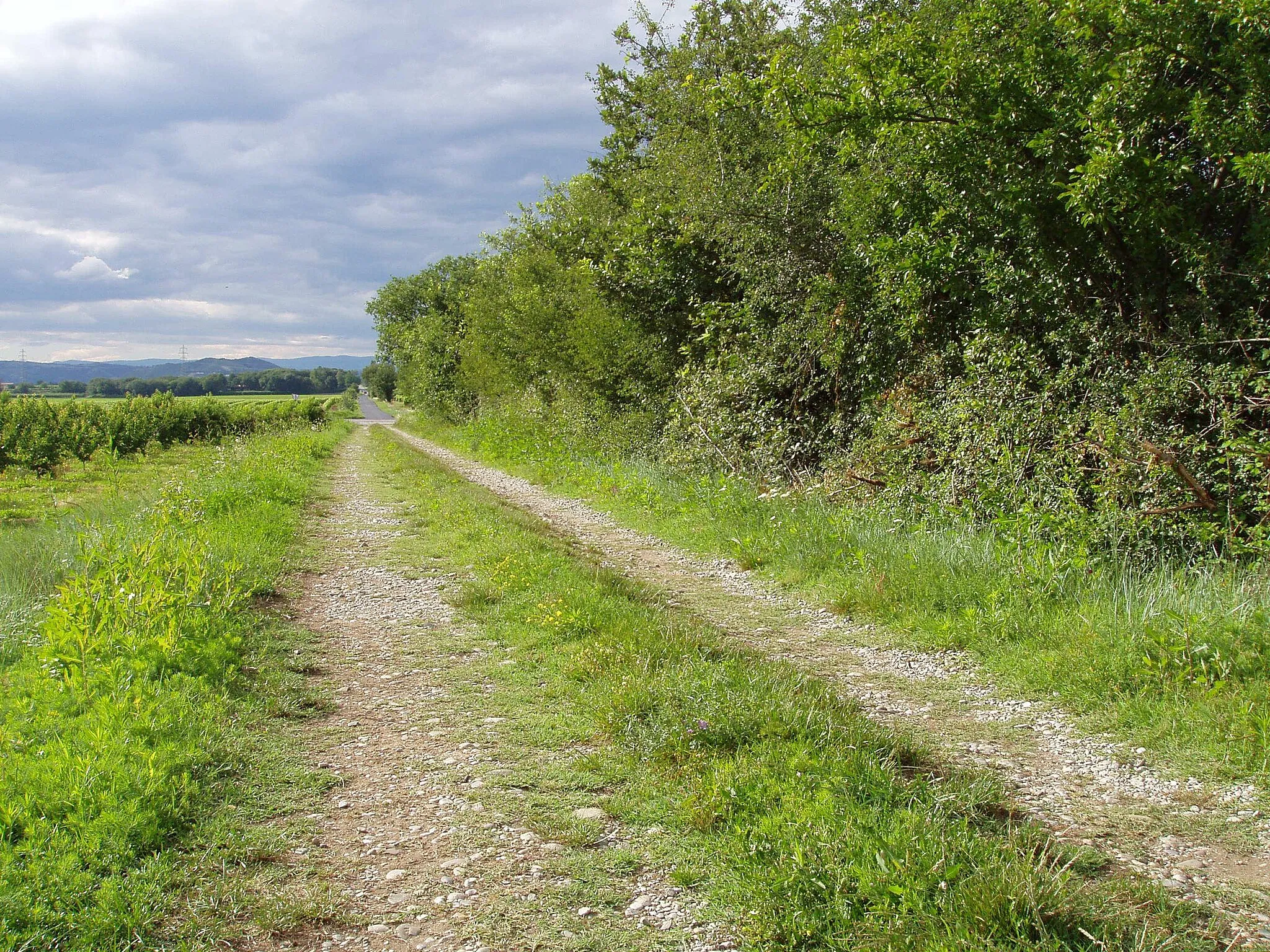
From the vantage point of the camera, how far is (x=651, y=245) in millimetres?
13211

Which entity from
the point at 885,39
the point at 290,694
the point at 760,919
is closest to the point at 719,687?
the point at 760,919

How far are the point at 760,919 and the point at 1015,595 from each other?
163 inches

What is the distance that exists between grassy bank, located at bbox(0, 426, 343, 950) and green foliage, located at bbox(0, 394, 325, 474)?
5937mm

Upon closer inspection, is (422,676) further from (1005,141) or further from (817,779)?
(1005,141)

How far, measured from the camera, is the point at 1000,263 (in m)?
7.70

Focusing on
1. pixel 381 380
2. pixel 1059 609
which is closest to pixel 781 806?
pixel 1059 609

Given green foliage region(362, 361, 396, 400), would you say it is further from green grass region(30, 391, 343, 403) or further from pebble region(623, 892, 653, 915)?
pebble region(623, 892, 653, 915)

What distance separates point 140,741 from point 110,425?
24994 millimetres

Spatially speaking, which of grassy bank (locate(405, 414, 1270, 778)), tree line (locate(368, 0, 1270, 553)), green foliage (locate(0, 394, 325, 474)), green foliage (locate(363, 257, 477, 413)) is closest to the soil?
grassy bank (locate(405, 414, 1270, 778))

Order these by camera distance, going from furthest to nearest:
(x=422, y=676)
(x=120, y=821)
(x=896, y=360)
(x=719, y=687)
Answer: (x=896, y=360) < (x=422, y=676) < (x=719, y=687) < (x=120, y=821)

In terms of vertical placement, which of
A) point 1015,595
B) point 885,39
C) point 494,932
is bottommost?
point 494,932

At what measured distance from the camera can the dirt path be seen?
9.27ft

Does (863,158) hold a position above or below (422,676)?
above

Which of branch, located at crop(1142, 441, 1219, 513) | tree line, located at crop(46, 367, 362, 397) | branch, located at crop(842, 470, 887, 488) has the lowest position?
branch, located at crop(842, 470, 887, 488)
